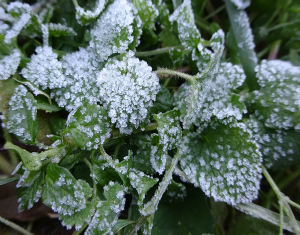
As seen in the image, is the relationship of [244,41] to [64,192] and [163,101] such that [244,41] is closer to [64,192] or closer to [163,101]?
[163,101]

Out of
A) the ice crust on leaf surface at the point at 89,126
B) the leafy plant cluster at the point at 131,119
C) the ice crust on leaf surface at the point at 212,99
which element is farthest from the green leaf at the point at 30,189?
the ice crust on leaf surface at the point at 212,99

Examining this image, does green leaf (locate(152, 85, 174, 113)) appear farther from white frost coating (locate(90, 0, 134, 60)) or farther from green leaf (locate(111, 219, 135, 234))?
green leaf (locate(111, 219, 135, 234))

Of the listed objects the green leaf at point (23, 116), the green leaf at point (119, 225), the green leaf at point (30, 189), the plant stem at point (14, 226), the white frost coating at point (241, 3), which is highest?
the white frost coating at point (241, 3)

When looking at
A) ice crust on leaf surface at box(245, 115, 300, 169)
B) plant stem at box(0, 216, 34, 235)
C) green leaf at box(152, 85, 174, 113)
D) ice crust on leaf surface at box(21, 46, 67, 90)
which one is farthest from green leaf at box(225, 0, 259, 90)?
plant stem at box(0, 216, 34, 235)

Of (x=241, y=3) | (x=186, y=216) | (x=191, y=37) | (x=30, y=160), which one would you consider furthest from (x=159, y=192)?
(x=241, y=3)

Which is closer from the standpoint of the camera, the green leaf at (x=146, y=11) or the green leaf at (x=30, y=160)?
the green leaf at (x=30, y=160)

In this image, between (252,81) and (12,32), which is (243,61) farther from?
(12,32)

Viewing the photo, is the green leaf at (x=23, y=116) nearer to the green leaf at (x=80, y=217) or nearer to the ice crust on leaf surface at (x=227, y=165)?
the green leaf at (x=80, y=217)
